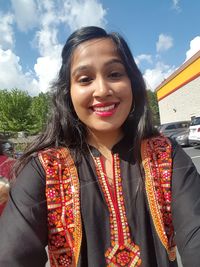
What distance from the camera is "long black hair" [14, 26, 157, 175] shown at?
4.81ft

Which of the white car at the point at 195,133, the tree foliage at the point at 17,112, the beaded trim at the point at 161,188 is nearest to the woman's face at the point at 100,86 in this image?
the beaded trim at the point at 161,188

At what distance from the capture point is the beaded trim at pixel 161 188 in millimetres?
1279

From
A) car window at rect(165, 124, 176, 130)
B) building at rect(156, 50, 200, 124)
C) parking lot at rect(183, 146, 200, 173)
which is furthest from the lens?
building at rect(156, 50, 200, 124)

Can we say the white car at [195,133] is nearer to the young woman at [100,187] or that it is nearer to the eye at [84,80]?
the young woman at [100,187]

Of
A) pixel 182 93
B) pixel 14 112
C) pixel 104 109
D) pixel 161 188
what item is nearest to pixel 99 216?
pixel 161 188

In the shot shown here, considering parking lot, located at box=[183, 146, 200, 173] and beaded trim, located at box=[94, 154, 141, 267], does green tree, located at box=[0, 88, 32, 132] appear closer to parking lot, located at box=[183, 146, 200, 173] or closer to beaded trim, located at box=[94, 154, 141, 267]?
parking lot, located at box=[183, 146, 200, 173]

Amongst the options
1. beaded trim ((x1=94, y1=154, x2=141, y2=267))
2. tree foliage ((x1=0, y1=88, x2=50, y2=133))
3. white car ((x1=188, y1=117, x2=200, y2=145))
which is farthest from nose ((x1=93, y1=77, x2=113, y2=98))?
tree foliage ((x1=0, y1=88, x2=50, y2=133))

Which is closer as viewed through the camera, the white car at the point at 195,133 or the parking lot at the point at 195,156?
the parking lot at the point at 195,156

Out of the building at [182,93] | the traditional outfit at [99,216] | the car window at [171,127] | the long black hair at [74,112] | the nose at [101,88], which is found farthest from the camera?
the building at [182,93]

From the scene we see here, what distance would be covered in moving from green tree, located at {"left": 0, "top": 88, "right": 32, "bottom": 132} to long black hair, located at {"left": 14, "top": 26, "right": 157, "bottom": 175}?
49.9 metres

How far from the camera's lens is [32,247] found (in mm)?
1174

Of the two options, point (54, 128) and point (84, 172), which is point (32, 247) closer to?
point (84, 172)

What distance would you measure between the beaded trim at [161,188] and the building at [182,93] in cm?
2164

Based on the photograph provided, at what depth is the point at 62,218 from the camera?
49.5 inches
